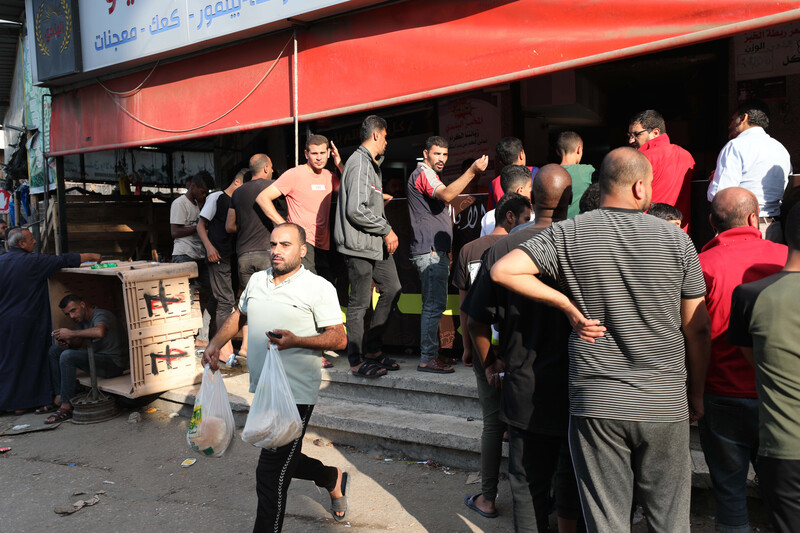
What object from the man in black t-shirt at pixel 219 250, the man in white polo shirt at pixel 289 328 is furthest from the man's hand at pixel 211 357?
the man in black t-shirt at pixel 219 250

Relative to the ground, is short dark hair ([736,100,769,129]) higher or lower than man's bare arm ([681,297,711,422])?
higher

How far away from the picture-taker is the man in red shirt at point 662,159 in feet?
13.9

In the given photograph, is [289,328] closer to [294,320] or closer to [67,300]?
[294,320]

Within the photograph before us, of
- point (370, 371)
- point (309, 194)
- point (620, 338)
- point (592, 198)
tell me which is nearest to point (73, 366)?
point (309, 194)

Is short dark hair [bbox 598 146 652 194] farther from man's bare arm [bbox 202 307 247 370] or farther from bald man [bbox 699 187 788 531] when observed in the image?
man's bare arm [bbox 202 307 247 370]

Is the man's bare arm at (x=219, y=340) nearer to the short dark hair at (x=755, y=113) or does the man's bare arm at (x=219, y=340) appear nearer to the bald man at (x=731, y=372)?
the bald man at (x=731, y=372)

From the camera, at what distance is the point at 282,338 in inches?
127

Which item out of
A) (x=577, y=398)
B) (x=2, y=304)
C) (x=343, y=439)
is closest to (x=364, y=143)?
(x=343, y=439)

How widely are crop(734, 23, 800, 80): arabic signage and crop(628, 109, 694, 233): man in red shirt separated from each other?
2107 millimetres

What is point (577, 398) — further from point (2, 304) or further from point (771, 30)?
point (2, 304)

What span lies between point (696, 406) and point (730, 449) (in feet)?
1.01

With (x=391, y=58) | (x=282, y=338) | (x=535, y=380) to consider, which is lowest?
(x=535, y=380)

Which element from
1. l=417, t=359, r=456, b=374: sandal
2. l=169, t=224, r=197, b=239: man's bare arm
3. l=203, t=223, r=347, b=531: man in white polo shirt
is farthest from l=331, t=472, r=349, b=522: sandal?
l=169, t=224, r=197, b=239: man's bare arm

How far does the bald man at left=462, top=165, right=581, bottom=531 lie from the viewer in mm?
2697
